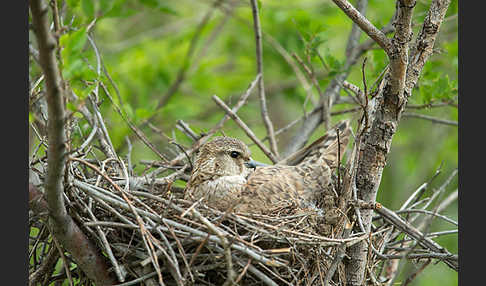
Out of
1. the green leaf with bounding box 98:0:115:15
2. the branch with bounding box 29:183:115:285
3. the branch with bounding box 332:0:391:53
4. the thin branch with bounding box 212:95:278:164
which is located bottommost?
the branch with bounding box 29:183:115:285

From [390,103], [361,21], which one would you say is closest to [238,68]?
[390,103]

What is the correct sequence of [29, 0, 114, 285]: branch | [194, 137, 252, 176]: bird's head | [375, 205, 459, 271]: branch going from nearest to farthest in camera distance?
[29, 0, 114, 285]: branch < [375, 205, 459, 271]: branch < [194, 137, 252, 176]: bird's head

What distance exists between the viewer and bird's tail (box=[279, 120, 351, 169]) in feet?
15.3

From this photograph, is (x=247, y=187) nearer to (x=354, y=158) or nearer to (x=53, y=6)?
(x=354, y=158)

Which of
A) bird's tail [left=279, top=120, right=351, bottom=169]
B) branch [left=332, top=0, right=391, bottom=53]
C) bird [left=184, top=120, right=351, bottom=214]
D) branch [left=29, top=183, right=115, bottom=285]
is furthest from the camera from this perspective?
bird's tail [left=279, top=120, right=351, bottom=169]

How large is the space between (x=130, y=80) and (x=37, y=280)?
3.35m

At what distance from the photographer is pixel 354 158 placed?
130 inches

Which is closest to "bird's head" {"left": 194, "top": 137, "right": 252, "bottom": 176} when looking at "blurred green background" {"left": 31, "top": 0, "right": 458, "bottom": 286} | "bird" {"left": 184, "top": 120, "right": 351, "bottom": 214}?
"bird" {"left": 184, "top": 120, "right": 351, "bottom": 214}

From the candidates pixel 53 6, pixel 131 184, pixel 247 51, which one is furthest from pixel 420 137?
pixel 53 6

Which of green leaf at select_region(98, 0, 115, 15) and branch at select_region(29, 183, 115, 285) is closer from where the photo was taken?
branch at select_region(29, 183, 115, 285)

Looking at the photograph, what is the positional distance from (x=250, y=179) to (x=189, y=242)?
1.28 metres

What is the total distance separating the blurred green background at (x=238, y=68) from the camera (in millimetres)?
4688

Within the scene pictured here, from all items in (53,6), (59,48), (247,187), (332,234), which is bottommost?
(332,234)

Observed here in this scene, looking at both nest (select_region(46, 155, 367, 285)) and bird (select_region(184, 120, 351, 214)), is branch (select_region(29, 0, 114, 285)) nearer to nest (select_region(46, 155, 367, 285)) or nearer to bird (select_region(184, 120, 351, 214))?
nest (select_region(46, 155, 367, 285))
